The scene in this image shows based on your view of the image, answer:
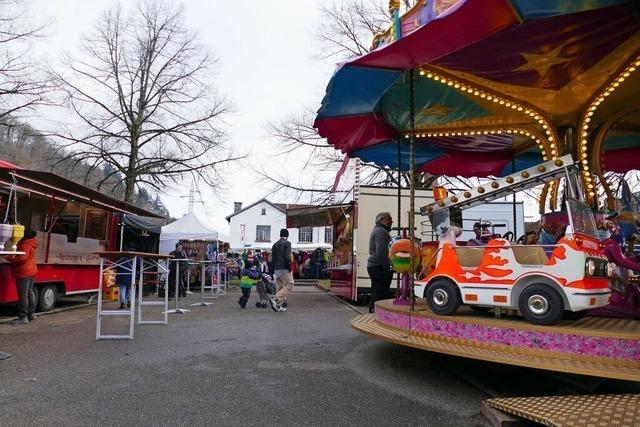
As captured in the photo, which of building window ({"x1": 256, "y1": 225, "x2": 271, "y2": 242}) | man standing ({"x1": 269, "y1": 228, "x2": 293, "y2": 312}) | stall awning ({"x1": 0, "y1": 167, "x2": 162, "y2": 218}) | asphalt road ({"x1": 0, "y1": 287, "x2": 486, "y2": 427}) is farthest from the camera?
building window ({"x1": 256, "y1": 225, "x2": 271, "y2": 242})

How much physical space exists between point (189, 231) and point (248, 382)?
52.2 feet

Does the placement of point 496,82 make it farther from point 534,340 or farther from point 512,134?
point 534,340

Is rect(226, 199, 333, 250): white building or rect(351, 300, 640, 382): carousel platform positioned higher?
rect(226, 199, 333, 250): white building

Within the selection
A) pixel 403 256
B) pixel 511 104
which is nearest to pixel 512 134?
pixel 511 104

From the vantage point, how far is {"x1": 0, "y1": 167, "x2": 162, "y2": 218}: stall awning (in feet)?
28.7

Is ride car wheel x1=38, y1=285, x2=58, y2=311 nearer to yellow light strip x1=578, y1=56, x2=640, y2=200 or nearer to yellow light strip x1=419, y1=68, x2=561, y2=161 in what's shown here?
yellow light strip x1=419, y1=68, x2=561, y2=161

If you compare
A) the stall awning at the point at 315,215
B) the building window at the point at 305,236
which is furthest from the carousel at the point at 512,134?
the building window at the point at 305,236

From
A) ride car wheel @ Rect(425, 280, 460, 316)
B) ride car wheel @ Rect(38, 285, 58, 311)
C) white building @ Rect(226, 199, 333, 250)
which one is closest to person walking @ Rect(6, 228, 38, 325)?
ride car wheel @ Rect(38, 285, 58, 311)

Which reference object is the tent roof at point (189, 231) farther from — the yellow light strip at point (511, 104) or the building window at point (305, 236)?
the building window at point (305, 236)

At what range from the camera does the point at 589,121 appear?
7.34 meters

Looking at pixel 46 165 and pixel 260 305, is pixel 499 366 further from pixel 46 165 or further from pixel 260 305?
pixel 46 165

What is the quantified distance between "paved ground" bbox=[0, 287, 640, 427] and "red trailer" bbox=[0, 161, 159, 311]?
10.8 feet

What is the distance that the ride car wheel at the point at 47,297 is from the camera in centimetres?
1036

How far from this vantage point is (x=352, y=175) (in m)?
13.4
